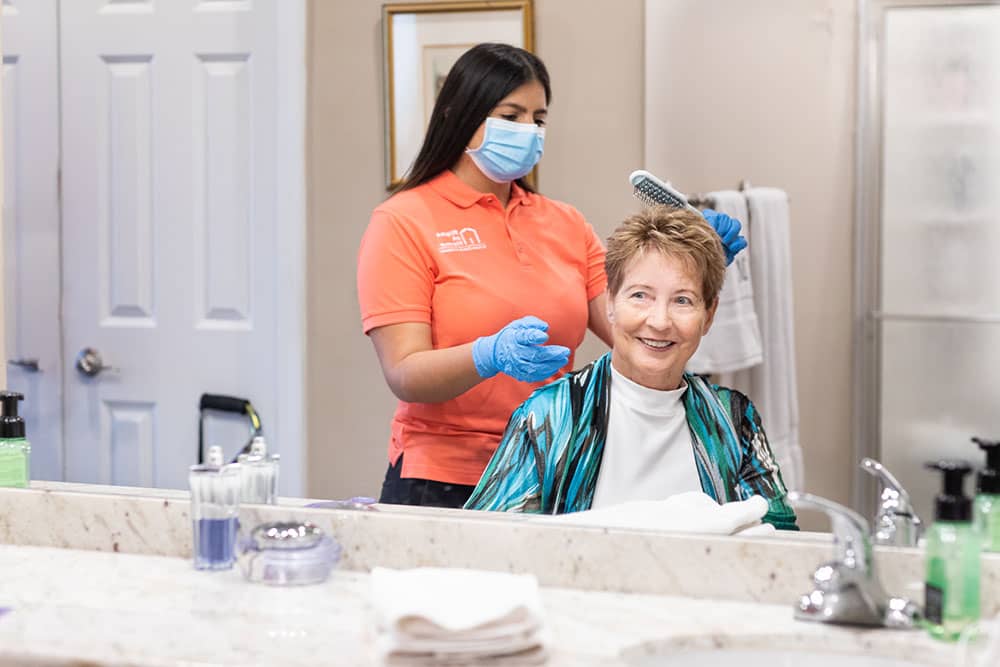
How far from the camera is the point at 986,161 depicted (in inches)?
63.3

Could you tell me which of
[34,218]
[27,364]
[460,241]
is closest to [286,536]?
[460,241]

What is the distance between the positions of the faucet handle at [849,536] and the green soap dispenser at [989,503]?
6.4 inches

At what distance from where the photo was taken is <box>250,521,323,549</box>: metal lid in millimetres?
1629

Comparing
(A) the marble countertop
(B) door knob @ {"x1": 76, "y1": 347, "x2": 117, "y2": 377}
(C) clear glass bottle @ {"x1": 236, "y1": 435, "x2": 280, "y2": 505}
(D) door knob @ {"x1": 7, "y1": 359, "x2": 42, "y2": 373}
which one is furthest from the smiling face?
(D) door knob @ {"x1": 7, "y1": 359, "x2": 42, "y2": 373}

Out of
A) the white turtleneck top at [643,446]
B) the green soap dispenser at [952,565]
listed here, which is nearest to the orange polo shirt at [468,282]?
the white turtleneck top at [643,446]

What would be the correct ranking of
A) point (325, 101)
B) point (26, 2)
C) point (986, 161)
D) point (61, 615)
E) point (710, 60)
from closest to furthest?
point (61, 615)
point (986, 161)
point (710, 60)
point (325, 101)
point (26, 2)

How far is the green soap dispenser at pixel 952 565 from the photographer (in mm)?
1398

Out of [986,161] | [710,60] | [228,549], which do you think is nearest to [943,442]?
[986,161]

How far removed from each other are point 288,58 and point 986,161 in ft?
3.58

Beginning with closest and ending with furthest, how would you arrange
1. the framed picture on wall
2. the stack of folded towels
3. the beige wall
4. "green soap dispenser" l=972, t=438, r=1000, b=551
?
1. the stack of folded towels
2. "green soap dispenser" l=972, t=438, r=1000, b=551
3. the beige wall
4. the framed picture on wall

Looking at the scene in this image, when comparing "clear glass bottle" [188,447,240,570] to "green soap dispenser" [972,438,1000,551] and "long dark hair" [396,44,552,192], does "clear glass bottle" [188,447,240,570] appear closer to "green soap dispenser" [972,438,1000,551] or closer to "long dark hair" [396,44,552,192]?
"long dark hair" [396,44,552,192]

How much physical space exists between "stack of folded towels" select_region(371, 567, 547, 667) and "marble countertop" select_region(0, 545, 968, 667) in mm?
36

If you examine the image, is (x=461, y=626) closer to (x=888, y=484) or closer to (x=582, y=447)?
(x=582, y=447)

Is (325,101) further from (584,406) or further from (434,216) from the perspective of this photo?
(584,406)
